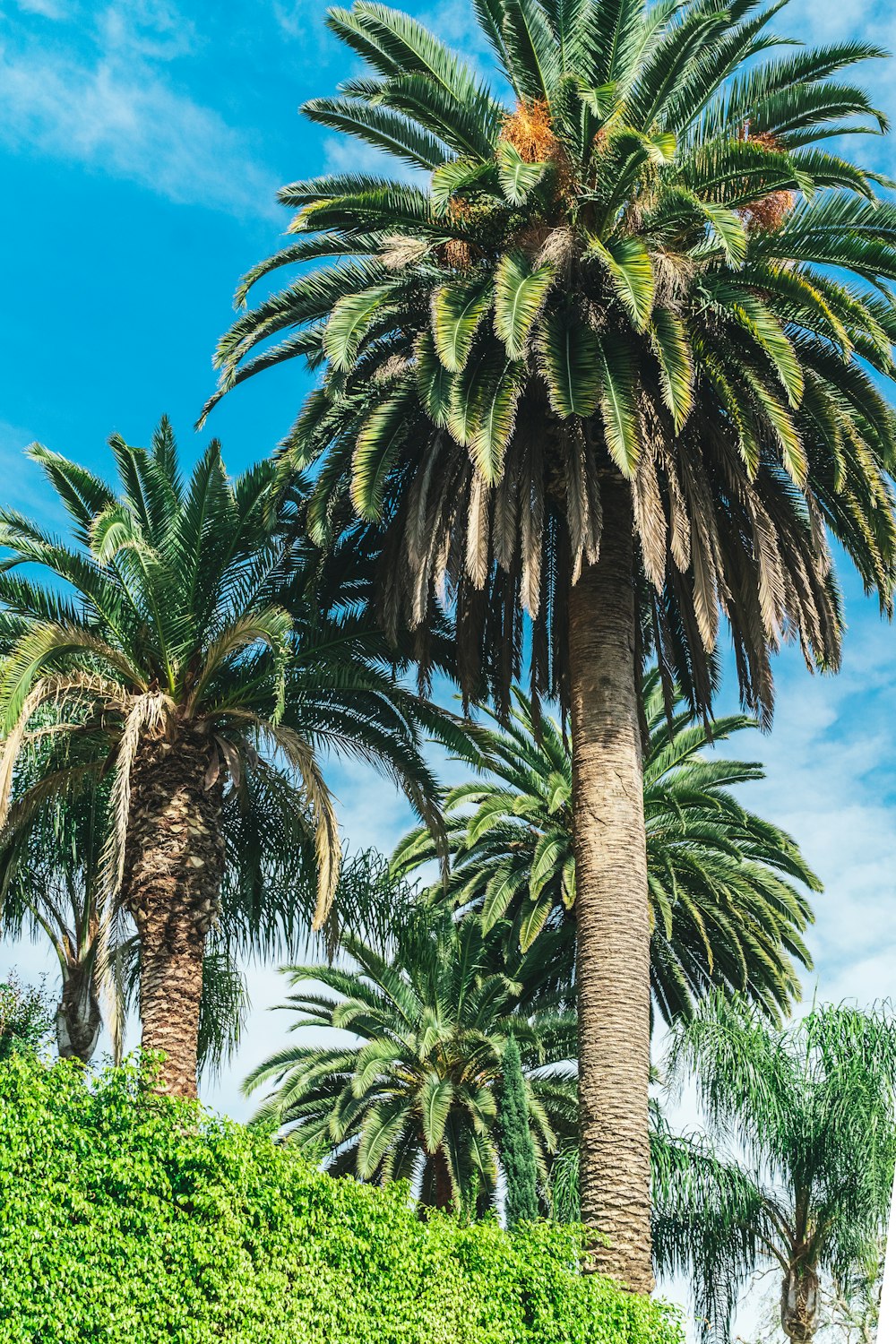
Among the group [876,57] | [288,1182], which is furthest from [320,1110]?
[876,57]

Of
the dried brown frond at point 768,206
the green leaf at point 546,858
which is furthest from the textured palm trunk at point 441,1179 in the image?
the dried brown frond at point 768,206

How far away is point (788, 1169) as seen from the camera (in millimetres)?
21016

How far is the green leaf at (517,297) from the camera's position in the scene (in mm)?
12922

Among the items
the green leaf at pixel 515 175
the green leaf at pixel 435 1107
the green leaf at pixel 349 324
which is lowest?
the green leaf at pixel 435 1107

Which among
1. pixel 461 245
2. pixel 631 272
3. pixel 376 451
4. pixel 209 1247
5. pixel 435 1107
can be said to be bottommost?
pixel 209 1247

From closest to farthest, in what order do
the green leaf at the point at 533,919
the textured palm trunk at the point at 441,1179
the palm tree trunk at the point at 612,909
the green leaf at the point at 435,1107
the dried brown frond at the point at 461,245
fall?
1. the palm tree trunk at the point at 612,909
2. the dried brown frond at the point at 461,245
3. the green leaf at the point at 435,1107
4. the textured palm trunk at the point at 441,1179
5. the green leaf at the point at 533,919

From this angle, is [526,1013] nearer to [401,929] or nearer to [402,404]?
[401,929]

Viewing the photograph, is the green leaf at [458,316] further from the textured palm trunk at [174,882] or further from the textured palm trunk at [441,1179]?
the textured palm trunk at [441,1179]

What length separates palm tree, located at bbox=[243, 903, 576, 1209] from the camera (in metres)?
22.4

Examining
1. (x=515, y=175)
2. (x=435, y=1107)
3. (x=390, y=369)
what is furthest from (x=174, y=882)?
(x=435, y=1107)

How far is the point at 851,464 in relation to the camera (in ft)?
49.2

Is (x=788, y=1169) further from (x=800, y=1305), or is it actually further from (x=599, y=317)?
(x=599, y=317)

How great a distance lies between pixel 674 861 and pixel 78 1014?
445 inches

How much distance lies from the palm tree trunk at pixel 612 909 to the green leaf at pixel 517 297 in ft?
7.97
